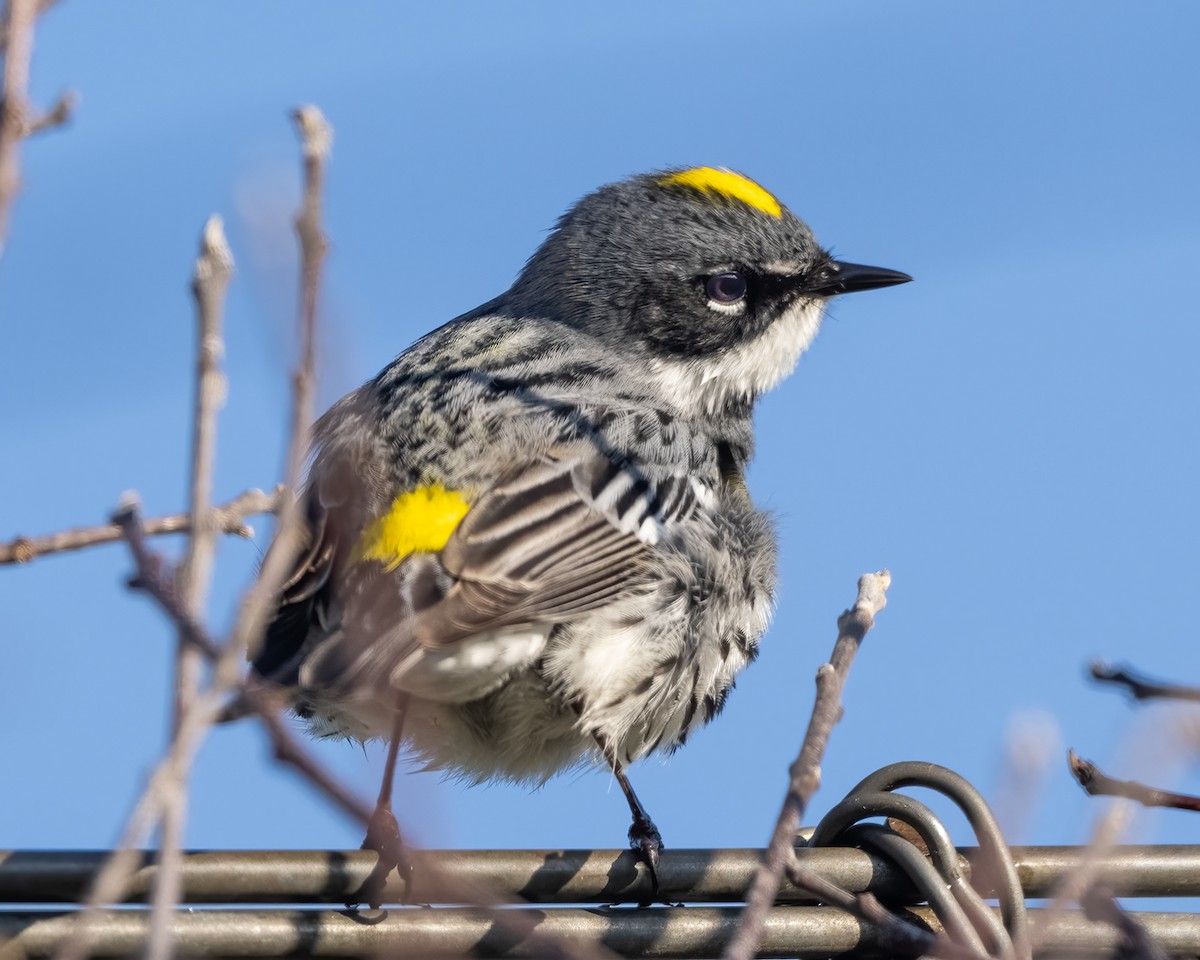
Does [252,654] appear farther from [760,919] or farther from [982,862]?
[760,919]

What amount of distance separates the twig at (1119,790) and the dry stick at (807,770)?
530mm

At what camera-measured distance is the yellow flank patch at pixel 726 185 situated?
7.54 metres

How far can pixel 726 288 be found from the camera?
7398 mm

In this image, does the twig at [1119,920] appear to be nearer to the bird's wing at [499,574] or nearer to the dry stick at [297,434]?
the dry stick at [297,434]

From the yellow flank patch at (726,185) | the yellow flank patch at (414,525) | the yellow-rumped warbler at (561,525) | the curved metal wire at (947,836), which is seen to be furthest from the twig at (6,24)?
the yellow flank patch at (726,185)

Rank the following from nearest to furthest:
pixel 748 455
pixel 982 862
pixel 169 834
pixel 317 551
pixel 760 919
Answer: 1. pixel 169 834
2. pixel 760 919
3. pixel 982 862
4. pixel 317 551
5. pixel 748 455

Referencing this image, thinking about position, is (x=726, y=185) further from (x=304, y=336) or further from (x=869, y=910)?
(x=304, y=336)

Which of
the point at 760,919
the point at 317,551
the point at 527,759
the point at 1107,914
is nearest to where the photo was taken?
the point at 760,919

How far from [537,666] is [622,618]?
37cm

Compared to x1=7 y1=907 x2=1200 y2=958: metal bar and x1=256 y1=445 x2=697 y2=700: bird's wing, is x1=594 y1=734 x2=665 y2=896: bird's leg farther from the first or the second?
x1=7 y1=907 x2=1200 y2=958: metal bar

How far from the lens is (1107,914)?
2721 mm

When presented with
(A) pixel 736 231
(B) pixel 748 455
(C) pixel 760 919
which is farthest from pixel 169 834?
(A) pixel 736 231

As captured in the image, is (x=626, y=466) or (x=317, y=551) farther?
(x=626, y=466)


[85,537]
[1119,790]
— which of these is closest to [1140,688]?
[1119,790]
